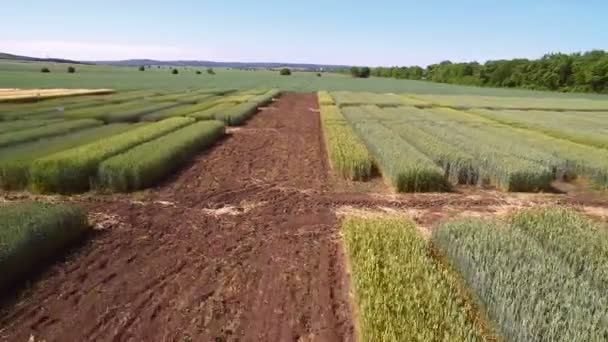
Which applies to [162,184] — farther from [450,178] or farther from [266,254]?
[450,178]


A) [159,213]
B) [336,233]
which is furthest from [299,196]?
[159,213]

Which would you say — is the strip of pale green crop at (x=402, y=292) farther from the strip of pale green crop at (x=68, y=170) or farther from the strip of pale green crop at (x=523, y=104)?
the strip of pale green crop at (x=523, y=104)

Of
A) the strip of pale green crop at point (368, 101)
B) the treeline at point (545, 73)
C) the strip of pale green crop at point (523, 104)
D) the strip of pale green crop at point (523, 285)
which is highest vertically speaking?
the treeline at point (545, 73)

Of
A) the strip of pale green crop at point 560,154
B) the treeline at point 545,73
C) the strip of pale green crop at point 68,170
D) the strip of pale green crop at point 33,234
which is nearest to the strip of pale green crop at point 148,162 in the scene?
the strip of pale green crop at point 68,170

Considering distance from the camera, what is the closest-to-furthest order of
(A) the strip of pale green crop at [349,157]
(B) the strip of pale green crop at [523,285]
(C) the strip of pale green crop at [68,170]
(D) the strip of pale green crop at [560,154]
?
(B) the strip of pale green crop at [523,285] < (C) the strip of pale green crop at [68,170] < (A) the strip of pale green crop at [349,157] < (D) the strip of pale green crop at [560,154]

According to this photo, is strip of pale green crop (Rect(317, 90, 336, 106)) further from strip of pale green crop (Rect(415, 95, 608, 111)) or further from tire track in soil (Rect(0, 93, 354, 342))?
tire track in soil (Rect(0, 93, 354, 342))

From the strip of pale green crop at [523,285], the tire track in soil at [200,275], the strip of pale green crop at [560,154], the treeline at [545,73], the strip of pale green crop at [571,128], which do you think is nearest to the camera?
the strip of pale green crop at [523,285]

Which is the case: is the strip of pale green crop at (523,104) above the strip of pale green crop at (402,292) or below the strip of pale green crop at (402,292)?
below
